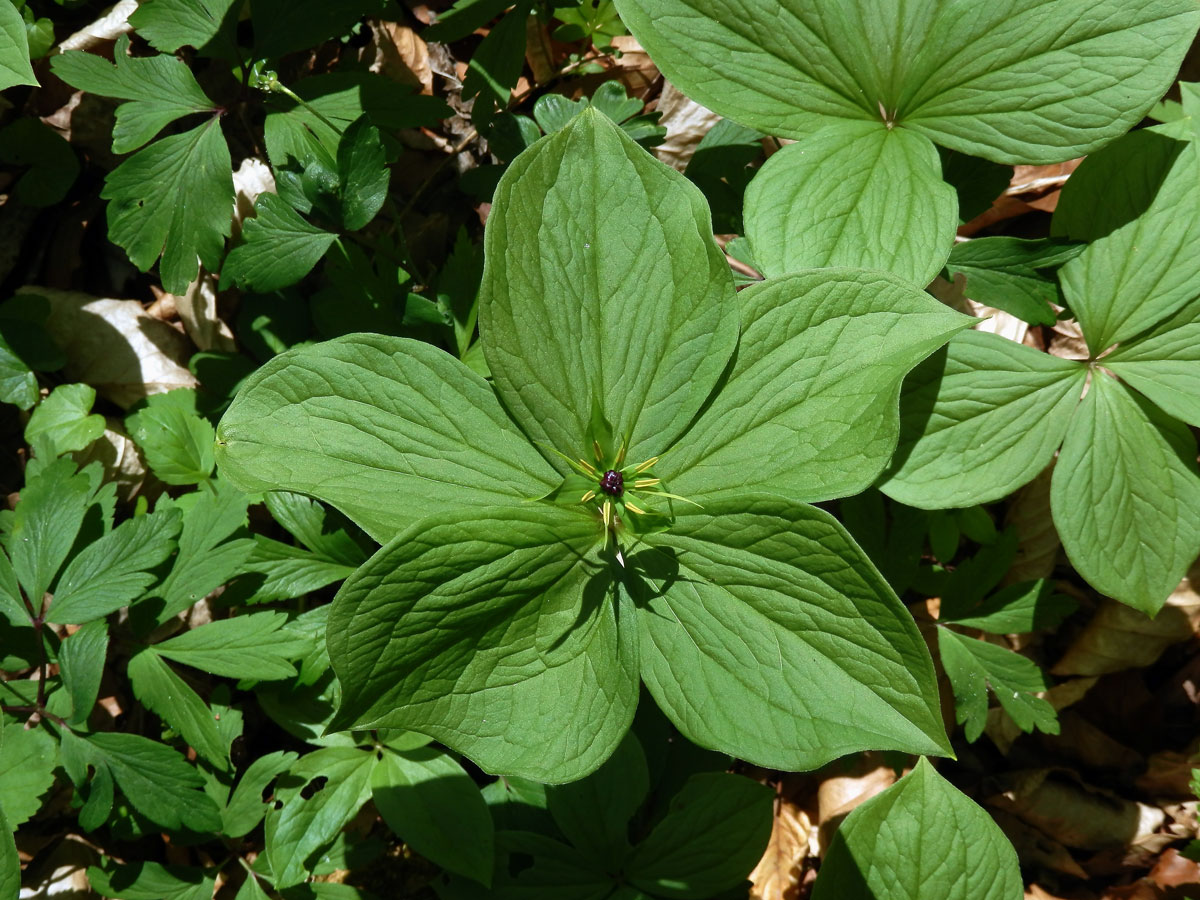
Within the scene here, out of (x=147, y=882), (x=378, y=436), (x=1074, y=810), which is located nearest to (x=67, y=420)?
(x=147, y=882)

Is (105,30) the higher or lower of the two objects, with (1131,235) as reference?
higher

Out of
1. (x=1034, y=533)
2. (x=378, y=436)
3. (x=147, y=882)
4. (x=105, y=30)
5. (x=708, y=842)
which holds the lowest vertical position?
(x=147, y=882)

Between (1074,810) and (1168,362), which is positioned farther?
(1074,810)

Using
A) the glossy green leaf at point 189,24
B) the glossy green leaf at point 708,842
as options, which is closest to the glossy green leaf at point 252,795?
the glossy green leaf at point 708,842

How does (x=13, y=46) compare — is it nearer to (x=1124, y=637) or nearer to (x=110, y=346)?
(x=110, y=346)

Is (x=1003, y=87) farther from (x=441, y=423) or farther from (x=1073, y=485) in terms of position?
(x=441, y=423)

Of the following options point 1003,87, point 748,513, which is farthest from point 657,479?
point 1003,87

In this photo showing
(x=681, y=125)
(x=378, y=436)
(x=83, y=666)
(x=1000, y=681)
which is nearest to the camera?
(x=378, y=436)
